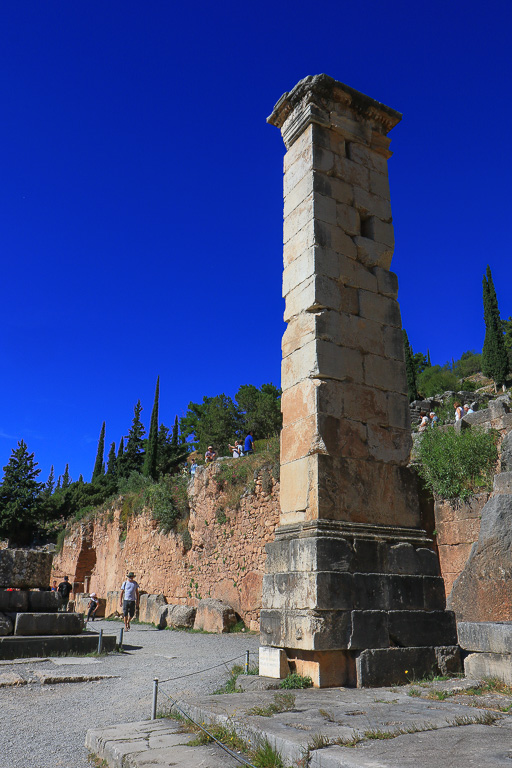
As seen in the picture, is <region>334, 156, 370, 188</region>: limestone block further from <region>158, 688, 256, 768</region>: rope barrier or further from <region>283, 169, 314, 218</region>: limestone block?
<region>158, 688, 256, 768</region>: rope barrier

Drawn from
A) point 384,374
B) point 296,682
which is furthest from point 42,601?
point 384,374

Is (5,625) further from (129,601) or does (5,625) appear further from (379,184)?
(379,184)

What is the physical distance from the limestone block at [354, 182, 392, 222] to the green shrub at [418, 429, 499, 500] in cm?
476

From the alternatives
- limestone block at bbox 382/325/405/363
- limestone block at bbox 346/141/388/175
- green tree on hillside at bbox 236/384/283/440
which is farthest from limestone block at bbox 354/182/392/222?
green tree on hillside at bbox 236/384/283/440

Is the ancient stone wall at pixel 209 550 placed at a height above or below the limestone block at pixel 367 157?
below

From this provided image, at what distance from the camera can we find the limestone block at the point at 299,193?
6621 millimetres

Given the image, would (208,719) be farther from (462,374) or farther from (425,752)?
(462,374)

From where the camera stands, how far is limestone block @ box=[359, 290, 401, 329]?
6562 mm

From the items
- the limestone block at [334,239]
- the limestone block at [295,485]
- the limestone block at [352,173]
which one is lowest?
the limestone block at [295,485]

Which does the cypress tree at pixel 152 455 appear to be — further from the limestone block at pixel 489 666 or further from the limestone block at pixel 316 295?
the limestone block at pixel 489 666

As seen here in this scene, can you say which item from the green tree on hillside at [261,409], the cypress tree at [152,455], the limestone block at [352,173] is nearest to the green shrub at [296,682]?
the limestone block at [352,173]

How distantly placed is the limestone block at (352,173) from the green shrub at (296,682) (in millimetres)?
5299

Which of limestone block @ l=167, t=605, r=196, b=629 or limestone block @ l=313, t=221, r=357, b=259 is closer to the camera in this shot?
limestone block @ l=313, t=221, r=357, b=259

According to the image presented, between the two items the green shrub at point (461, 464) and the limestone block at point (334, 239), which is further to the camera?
the green shrub at point (461, 464)
